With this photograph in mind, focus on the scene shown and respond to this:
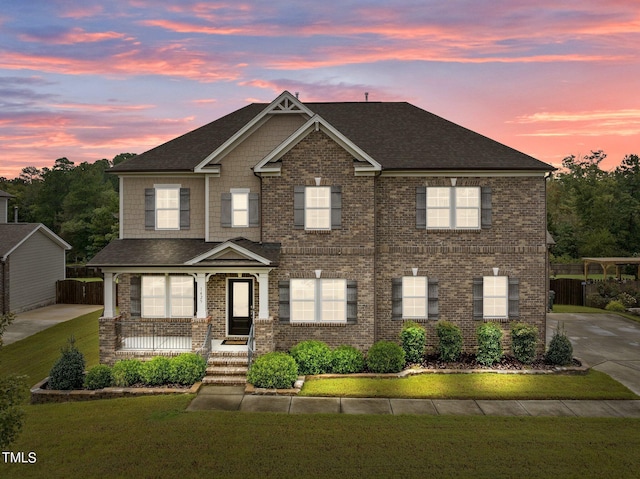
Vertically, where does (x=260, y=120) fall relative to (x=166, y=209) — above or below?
above

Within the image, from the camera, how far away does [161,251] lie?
17.9m

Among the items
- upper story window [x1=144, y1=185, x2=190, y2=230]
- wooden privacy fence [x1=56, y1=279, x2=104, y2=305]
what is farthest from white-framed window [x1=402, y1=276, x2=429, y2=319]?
wooden privacy fence [x1=56, y1=279, x2=104, y2=305]

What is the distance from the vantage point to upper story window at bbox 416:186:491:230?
713 inches

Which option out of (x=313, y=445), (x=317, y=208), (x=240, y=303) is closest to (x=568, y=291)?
(x=317, y=208)

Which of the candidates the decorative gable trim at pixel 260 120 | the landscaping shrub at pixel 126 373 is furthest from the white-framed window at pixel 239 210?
the landscaping shrub at pixel 126 373

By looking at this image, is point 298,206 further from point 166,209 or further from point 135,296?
point 135,296

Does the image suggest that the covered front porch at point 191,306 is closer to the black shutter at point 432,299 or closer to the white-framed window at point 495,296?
the black shutter at point 432,299

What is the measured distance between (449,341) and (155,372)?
9.95 meters

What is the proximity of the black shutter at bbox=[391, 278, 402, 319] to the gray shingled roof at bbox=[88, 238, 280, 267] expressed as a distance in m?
4.53

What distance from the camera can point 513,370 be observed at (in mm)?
16500

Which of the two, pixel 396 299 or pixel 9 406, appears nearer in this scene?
pixel 9 406

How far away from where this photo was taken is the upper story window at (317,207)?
17375 millimetres

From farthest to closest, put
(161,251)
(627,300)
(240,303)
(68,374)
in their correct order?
(627,300)
(240,303)
(161,251)
(68,374)

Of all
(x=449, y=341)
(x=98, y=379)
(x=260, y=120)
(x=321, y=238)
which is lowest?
(x=98, y=379)
